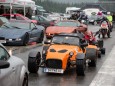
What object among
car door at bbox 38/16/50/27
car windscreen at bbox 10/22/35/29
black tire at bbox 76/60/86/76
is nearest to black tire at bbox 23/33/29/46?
car windscreen at bbox 10/22/35/29

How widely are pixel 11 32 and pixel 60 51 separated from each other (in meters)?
8.76

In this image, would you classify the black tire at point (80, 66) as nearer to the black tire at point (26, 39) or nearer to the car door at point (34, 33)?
the black tire at point (26, 39)

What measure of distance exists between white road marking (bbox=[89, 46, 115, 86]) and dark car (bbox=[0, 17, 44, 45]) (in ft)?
19.1

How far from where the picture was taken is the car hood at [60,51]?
40.5ft

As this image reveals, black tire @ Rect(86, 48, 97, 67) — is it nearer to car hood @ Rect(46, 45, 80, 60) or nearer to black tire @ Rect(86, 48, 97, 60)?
black tire @ Rect(86, 48, 97, 60)

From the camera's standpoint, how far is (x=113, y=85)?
11023 millimetres

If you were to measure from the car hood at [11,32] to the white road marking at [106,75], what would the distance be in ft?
19.6

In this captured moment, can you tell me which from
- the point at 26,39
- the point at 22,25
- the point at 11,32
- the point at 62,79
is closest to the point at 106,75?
the point at 62,79

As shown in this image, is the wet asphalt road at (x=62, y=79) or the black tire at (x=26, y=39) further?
the black tire at (x=26, y=39)

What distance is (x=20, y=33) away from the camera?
2097 cm

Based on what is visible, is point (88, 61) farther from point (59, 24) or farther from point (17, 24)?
point (59, 24)

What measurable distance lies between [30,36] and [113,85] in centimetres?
1159

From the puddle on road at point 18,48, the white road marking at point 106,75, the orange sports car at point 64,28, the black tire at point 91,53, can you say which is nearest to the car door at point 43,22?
the orange sports car at point 64,28

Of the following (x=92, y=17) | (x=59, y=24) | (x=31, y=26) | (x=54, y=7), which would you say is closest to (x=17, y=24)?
(x=31, y=26)
